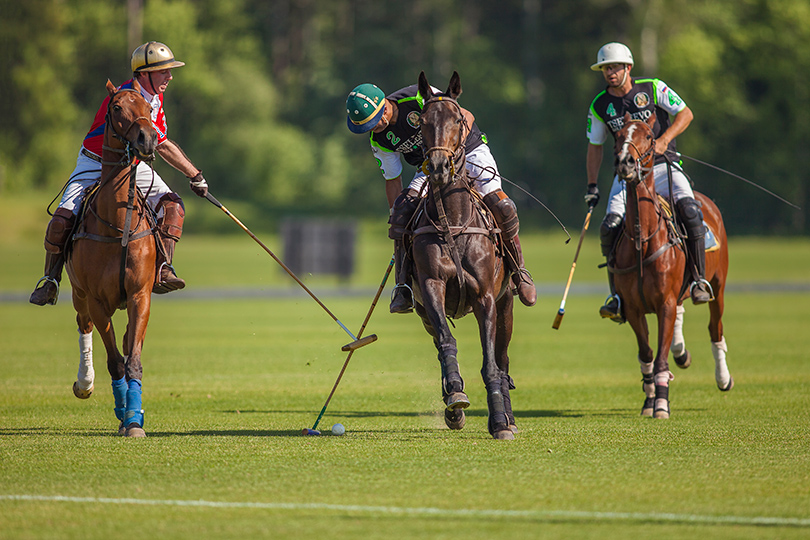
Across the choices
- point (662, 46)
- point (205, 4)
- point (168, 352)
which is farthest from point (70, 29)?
point (168, 352)

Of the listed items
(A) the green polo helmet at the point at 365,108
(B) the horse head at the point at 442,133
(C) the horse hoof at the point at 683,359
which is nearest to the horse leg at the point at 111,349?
(A) the green polo helmet at the point at 365,108

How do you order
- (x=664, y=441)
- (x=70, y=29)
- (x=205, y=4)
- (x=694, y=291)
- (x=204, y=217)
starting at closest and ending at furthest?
(x=664, y=441), (x=694, y=291), (x=204, y=217), (x=70, y=29), (x=205, y=4)

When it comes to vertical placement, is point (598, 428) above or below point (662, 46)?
below

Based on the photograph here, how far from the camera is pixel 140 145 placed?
27.5ft

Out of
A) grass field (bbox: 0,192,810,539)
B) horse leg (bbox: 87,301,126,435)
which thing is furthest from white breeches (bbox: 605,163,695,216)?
horse leg (bbox: 87,301,126,435)

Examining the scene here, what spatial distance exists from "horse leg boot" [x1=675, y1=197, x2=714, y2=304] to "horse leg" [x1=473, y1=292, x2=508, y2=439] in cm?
285

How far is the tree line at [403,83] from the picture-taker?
5725 centimetres

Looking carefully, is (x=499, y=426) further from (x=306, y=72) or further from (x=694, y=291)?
(x=306, y=72)

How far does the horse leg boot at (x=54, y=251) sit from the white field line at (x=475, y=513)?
329 centimetres

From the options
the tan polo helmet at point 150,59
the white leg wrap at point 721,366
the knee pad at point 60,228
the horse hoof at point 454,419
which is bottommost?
the horse hoof at point 454,419

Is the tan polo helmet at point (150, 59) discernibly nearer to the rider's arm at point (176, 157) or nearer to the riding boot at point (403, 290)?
the rider's arm at point (176, 157)

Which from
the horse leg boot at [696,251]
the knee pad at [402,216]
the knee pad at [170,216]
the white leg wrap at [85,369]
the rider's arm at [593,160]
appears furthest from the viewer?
the rider's arm at [593,160]

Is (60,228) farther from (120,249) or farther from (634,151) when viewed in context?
(634,151)

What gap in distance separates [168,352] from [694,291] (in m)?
8.41
